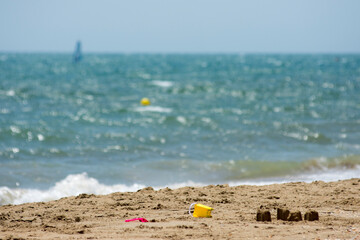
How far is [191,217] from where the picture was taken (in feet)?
18.1

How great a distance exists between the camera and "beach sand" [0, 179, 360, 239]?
4840mm

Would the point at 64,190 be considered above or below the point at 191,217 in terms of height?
above

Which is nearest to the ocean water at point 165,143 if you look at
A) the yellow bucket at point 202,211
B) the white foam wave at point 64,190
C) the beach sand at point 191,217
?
the white foam wave at point 64,190

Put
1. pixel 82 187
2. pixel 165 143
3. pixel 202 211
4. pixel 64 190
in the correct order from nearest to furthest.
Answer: pixel 202 211
pixel 64 190
pixel 82 187
pixel 165 143

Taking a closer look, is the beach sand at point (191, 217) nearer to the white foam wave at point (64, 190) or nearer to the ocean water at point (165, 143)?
the white foam wave at point (64, 190)

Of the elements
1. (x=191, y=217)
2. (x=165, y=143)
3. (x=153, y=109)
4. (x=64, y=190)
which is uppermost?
(x=153, y=109)

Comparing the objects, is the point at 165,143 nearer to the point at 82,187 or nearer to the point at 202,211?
the point at 82,187

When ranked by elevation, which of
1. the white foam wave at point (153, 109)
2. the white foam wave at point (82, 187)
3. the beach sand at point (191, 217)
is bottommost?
the beach sand at point (191, 217)

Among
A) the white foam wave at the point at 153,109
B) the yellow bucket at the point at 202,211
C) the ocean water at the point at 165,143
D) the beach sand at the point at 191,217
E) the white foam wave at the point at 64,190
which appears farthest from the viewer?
the white foam wave at the point at 153,109

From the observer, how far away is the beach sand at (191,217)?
4.84m

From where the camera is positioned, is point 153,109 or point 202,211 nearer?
point 202,211

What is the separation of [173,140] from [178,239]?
305 inches

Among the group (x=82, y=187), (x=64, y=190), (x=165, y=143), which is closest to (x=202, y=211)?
(x=82, y=187)

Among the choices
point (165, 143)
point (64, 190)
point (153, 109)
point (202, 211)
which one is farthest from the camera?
point (153, 109)
